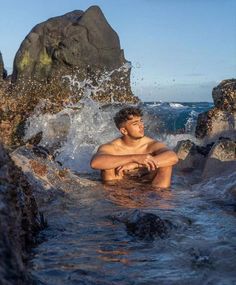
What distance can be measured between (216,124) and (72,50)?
→ 23555 millimetres

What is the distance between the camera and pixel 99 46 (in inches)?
1356

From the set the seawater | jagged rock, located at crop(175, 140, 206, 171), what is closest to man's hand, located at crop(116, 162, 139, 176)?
the seawater

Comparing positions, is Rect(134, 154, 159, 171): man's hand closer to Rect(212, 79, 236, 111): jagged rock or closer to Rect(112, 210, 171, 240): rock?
Rect(112, 210, 171, 240): rock

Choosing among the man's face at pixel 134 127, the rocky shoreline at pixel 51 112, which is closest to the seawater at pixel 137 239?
the rocky shoreline at pixel 51 112

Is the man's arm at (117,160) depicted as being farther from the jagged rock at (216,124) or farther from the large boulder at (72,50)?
the large boulder at (72,50)

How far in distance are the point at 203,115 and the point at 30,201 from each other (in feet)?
26.4

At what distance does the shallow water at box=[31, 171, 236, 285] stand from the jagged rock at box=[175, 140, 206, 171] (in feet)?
10.2

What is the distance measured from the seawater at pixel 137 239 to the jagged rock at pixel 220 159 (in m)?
0.36

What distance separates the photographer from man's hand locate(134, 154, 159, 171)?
25.1 ft

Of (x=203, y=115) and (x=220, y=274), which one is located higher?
(x=203, y=115)

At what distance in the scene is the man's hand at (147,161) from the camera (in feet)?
25.1

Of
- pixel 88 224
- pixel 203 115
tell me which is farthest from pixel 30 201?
pixel 203 115

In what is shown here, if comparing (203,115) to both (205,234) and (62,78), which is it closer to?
(205,234)

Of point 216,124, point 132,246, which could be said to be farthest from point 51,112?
point 132,246
